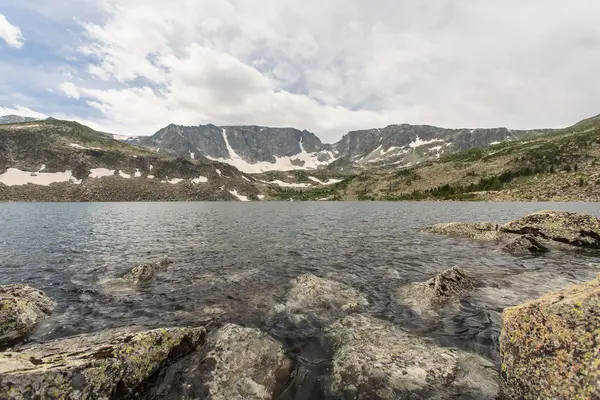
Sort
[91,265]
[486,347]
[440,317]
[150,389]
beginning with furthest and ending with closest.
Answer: [91,265], [440,317], [486,347], [150,389]

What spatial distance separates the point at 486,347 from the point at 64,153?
25964 centimetres

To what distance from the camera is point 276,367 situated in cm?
1009

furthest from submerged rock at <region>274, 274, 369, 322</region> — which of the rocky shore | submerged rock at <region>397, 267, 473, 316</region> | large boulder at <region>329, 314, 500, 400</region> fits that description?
submerged rock at <region>397, 267, 473, 316</region>

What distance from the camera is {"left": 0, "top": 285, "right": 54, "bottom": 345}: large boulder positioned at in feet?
40.4

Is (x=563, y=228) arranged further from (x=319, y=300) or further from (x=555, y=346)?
(x=555, y=346)

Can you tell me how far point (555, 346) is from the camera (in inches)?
299

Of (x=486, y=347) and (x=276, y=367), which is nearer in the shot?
(x=276, y=367)

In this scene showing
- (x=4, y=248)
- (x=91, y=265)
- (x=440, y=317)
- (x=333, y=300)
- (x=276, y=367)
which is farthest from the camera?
(x=4, y=248)

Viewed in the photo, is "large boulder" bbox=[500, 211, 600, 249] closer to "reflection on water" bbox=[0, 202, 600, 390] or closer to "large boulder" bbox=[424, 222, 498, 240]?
"large boulder" bbox=[424, 222, 498, 240]

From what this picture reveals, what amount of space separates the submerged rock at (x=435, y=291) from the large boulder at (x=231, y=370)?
26.5 feet

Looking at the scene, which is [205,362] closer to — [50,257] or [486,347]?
[486,347]

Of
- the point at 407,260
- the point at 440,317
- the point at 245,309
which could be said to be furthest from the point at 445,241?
the point at 245,309

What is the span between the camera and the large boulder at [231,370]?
8734 mm

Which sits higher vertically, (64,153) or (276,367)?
(64,153)
